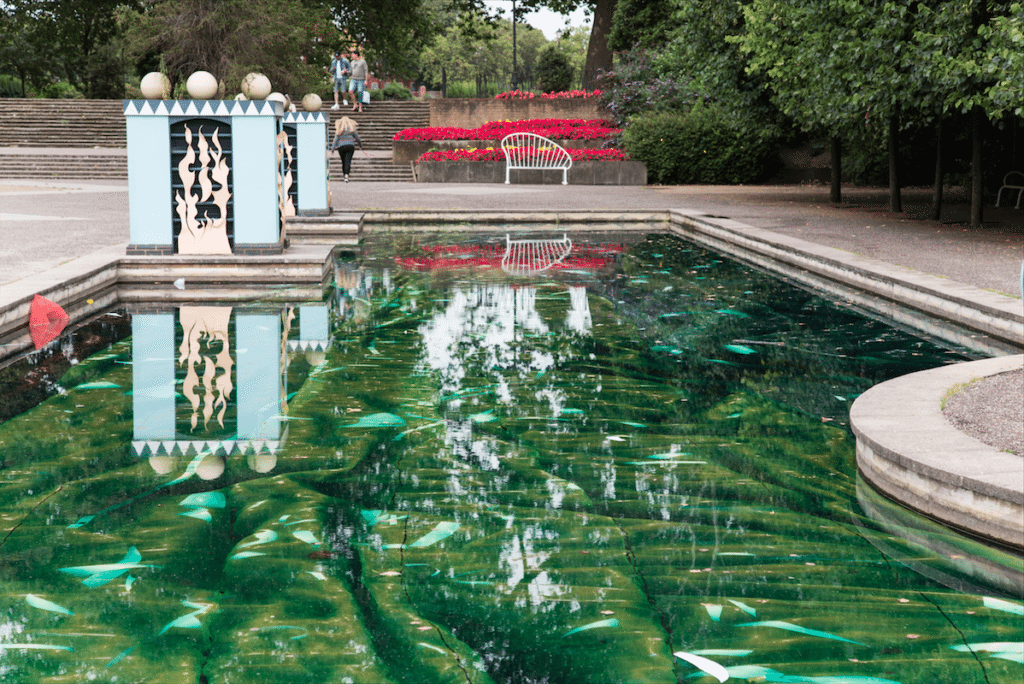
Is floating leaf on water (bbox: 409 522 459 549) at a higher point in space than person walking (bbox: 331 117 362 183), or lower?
lower

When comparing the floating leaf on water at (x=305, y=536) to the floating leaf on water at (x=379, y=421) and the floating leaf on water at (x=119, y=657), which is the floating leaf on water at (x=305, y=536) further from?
the floating leaf on water at (x=379, y=421)

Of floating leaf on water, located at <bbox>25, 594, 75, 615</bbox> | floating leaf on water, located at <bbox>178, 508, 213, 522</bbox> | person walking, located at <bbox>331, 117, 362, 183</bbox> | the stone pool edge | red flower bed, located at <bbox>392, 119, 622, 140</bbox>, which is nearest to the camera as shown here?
floating leaf on water, located at <bbox>25, 594, 75, 615</bbox>

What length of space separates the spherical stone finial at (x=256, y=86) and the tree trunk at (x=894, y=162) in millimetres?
9522

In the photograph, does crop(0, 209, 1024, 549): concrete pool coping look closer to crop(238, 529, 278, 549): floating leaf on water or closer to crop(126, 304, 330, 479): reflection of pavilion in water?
crop(126, 304, 330, 479): reflection of pavilion in water

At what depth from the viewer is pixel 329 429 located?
18.0ft

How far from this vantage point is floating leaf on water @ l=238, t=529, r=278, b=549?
3941 millimetres

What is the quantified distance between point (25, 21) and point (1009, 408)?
43639 mm

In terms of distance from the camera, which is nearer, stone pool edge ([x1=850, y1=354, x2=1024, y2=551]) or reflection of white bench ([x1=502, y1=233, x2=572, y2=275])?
stone pool edge ([x1=850, y1=354, x2=1024, y2=551])

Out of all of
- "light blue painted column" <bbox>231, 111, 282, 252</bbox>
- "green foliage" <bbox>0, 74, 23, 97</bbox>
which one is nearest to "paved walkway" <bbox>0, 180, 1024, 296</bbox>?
"light blue painted column" <bbox>231, 111, 282, 252</bbox>

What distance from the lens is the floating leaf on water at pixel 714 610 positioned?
3342mm

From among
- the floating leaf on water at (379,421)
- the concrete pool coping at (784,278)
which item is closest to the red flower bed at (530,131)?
the concrete pool coping at (784,278)

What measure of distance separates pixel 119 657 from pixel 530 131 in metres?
27.1

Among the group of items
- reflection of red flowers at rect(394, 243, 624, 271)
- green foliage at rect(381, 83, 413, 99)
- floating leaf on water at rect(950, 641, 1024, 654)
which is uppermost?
green foliage at rect(381, 83, 413, 99)

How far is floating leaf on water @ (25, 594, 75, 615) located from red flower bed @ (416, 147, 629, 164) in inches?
930
